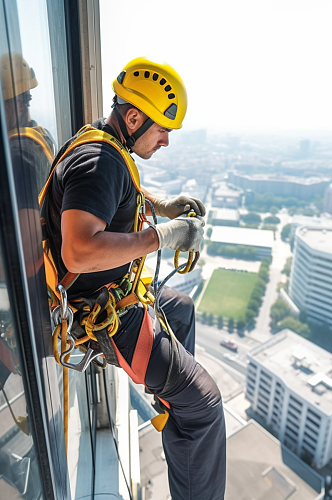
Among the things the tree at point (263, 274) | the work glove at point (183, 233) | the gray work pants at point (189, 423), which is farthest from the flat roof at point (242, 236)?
the work glove at point (183, 233)

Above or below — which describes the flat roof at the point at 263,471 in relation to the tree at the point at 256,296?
above

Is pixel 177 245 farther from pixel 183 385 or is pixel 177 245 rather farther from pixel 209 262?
pixel 209 262

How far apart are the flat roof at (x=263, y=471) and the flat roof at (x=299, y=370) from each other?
103 cm

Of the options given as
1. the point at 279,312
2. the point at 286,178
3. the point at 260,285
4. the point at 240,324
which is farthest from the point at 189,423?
the point at 286,178

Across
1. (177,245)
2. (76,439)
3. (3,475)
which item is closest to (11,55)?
(3,475)

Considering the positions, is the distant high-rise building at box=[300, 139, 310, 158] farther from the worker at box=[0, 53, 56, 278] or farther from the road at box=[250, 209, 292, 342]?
the worker at box=[0, 53, 56, 278]

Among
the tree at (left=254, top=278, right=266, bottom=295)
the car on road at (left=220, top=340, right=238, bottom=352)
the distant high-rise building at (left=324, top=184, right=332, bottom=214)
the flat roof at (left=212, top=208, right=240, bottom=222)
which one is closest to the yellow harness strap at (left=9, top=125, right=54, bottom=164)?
the car on road at (left=220, top=340, right=238, bottom=352)

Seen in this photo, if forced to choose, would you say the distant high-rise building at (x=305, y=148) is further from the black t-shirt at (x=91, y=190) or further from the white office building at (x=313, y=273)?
the black t-shirt at (x=91, y=190)

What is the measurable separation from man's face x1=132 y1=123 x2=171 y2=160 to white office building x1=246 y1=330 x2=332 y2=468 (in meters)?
6.27

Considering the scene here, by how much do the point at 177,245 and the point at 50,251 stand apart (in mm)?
372

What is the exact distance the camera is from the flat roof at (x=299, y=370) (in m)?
6.36

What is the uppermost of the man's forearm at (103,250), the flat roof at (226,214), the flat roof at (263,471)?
the man's forearm at (103,250)

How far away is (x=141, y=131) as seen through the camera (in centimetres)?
105

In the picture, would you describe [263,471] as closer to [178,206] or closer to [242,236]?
[178,206]
